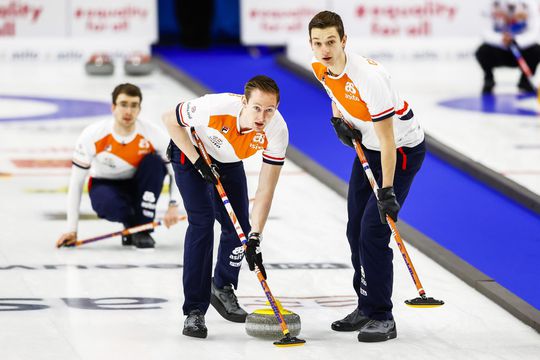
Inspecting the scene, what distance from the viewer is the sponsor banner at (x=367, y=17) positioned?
17.6 meters

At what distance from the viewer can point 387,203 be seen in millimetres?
5469

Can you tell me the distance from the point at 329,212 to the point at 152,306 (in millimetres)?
2715

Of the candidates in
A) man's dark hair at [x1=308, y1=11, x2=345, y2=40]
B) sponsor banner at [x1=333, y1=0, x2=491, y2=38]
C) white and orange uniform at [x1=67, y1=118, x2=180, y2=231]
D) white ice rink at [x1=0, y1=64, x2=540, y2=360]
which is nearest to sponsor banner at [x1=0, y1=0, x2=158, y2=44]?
sponsor banner at [x1=333, y1=0, x2=491, y2=38]

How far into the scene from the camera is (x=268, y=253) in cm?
745

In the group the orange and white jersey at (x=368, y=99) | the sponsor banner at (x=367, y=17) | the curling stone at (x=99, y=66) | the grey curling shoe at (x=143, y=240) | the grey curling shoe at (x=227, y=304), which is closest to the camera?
the orange and white jersey at (x=368, y=99)

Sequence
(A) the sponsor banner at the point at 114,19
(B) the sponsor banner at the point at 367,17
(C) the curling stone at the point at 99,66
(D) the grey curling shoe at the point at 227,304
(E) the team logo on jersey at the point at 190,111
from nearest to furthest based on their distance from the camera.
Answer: (E) the team logo on jersey at the point at 190,111
(D) the grey curling shoe at the point at 227,304
(C) the curling stone at the point at 99,66
(A) the sponsor banner at the point at 114,19
(B) the sponsor banner at the point at 367,17

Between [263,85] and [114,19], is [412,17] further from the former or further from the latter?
[263,85]

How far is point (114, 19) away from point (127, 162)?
10130 mm

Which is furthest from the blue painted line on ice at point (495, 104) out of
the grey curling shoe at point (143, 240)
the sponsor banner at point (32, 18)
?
the grey curling shoe at point (143, 240)

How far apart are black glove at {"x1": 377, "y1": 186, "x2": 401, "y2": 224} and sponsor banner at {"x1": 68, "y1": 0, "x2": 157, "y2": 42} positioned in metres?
12.3

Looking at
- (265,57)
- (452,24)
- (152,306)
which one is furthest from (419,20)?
(152,306)

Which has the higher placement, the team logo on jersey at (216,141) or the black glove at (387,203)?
the team logo on jersey at (216,141)

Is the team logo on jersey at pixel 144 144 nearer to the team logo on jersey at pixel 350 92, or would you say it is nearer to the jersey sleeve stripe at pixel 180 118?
the jersey sleeve stripe at pixel 180 118

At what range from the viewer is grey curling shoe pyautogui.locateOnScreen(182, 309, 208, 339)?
221 inches
